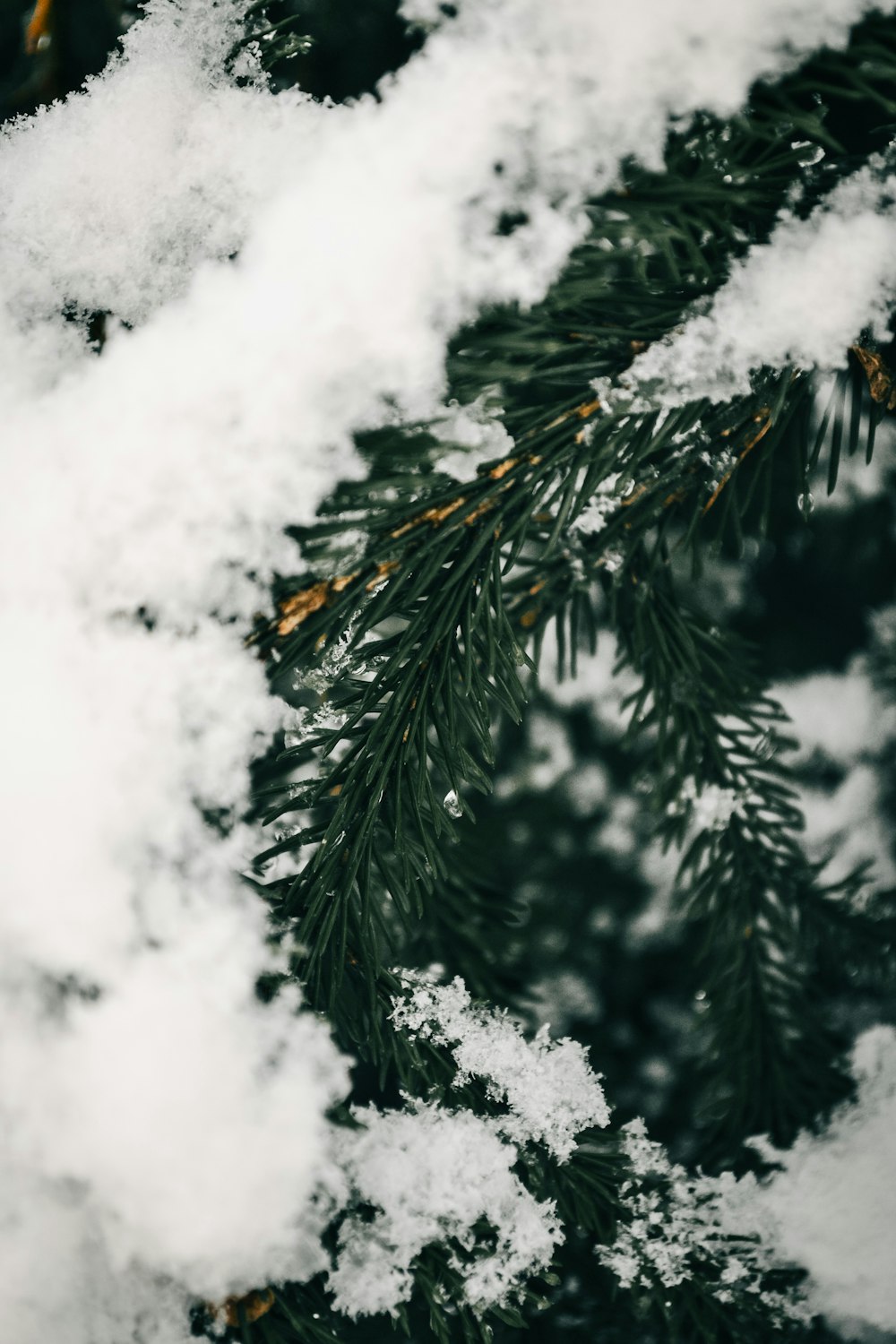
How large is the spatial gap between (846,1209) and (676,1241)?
13cm

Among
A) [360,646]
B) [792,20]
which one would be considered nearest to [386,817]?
[360,646]

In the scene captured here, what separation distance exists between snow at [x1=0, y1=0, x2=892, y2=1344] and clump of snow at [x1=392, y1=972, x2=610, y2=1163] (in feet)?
0.17

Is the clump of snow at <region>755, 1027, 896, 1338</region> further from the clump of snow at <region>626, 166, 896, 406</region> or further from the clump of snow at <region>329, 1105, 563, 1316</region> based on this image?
the clump of snow at <region>626, 166, 896, 406</region>

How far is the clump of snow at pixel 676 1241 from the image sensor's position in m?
0.39

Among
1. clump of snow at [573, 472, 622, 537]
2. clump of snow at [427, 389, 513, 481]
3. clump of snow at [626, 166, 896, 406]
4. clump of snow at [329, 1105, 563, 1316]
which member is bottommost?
clump of snow at [329, 1105, 563, 1316]

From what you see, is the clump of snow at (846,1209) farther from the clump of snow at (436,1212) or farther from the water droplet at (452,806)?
the water droplet at (452,806)

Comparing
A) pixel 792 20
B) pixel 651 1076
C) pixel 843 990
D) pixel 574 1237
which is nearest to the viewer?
pixel 792 20

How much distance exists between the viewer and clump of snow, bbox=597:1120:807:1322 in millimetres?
386

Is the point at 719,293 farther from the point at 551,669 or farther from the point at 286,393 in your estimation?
the point at 551,669

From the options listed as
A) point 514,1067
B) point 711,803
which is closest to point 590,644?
point 711,803

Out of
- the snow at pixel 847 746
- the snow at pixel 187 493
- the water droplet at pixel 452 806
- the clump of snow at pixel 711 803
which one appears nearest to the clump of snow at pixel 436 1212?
the snow at pixel 187 493

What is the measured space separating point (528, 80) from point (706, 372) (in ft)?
0.33

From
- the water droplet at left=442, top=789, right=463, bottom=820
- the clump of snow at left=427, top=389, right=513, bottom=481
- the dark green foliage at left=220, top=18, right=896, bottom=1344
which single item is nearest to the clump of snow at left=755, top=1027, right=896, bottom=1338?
the dark green foliage at left=220, top=18, right=896, bottom=1344

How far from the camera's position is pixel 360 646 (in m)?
0.33
